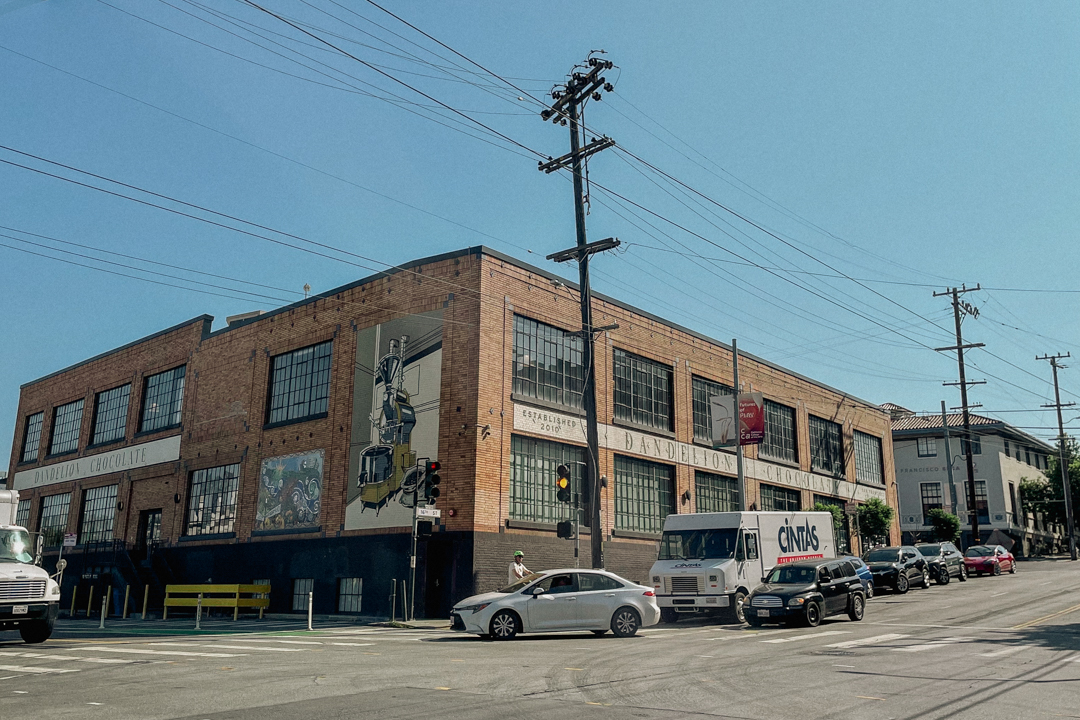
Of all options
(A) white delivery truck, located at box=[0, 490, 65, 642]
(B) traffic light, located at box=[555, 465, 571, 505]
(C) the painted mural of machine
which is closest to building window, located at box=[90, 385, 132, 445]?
(C) the painted mural of machine

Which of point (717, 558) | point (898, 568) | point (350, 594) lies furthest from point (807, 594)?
point (350, 594)

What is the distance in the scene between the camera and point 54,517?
4278 cm

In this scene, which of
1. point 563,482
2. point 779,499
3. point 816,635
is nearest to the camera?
point 816,635

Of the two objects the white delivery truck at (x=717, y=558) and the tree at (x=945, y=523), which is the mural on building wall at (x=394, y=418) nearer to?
the white delivery truck at (x=717, y=558)

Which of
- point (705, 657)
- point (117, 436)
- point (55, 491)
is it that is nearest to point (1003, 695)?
point (705, 657)

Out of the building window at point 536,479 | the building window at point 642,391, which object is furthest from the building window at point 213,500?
the building window at point 642,391

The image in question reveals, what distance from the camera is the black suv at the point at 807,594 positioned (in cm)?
1914

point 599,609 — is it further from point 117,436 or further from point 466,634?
point 117,436

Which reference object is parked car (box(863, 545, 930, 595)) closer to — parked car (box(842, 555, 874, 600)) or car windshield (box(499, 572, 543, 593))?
parked car (box(842, 555, 874, 600))

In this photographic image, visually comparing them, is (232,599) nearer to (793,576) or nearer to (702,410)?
(793,576)

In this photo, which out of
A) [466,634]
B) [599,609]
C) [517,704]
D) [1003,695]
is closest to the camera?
[517,704]

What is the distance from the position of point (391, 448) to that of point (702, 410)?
14592 millimetres

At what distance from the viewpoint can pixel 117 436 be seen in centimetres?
4003

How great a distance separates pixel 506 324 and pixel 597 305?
5.22 m
